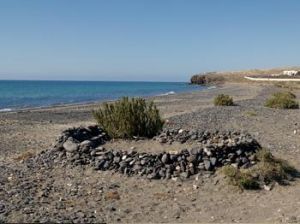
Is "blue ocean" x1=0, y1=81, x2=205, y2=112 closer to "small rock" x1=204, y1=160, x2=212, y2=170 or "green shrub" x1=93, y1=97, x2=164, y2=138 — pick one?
"green shrub" x1=93, y1=97, x2=164, y2=138

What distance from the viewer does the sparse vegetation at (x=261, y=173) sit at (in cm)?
1066

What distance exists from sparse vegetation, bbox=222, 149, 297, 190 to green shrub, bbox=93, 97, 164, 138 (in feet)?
13.6

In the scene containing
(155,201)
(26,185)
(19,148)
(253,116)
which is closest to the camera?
(155,201)

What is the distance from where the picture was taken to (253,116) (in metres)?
25.3

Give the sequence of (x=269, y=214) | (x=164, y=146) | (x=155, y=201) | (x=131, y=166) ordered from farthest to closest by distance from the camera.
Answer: (x=164, y=146)
(x=131, y=166)
(x=155, y=201)
(x=269, y=214)

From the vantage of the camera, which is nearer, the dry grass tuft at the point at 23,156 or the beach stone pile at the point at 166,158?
the beach stone pile at the point at 166,158

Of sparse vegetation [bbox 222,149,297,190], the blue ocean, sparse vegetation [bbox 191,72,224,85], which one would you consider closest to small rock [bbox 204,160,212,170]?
sparse vegetation [bbox 222,149,297,190]

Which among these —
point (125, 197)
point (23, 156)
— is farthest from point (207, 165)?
point (23, 156)

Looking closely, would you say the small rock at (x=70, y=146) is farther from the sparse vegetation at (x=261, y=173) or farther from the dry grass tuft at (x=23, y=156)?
the sparse vegetation at (x=261, y=173)

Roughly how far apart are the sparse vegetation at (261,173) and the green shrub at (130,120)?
4159mm

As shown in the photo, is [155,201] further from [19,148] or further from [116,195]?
[19,148]

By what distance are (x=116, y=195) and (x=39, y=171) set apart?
297cm

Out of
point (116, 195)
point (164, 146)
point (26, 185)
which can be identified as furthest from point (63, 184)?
point (164, 146)

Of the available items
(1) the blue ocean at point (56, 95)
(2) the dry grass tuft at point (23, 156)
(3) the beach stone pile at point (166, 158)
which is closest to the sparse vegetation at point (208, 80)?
(1) the blue ocean at point (56, 95)
